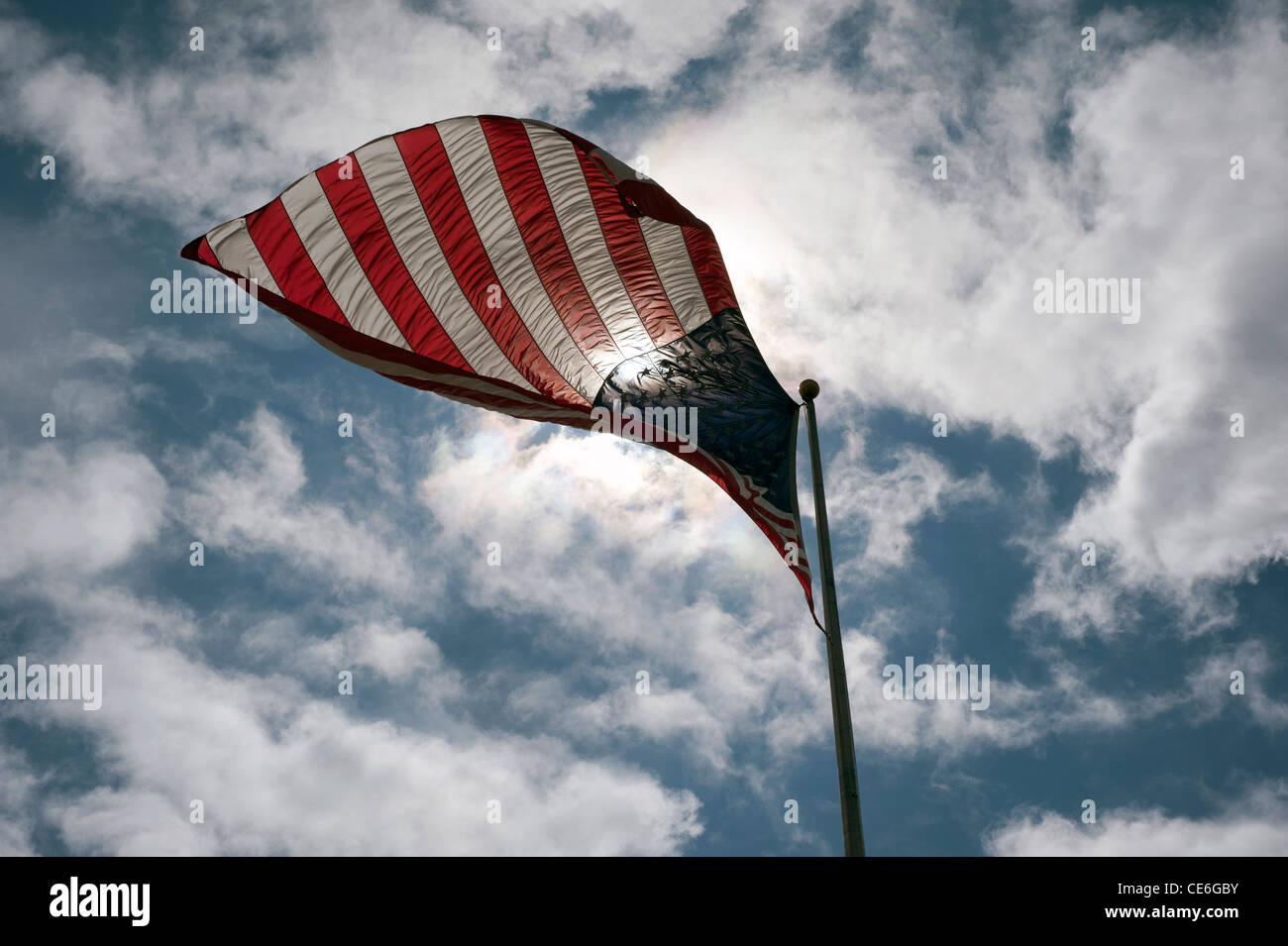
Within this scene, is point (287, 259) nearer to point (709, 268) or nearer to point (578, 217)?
point (578, 217)

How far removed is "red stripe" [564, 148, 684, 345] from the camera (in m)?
11.7

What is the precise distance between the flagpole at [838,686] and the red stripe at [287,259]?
600cm

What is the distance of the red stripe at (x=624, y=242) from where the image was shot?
1167 centimetres

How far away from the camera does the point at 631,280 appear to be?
38.4ft

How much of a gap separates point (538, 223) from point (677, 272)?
190 cm

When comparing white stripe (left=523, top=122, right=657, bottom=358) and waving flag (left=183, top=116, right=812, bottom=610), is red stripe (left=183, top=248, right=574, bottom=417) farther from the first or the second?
white stripe (left=523, top=122, right=657, bottom=358)

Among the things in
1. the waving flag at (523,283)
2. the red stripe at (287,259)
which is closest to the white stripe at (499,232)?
the waving flag at (523,283)

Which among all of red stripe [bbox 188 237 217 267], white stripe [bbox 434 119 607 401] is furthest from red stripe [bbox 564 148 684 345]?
red stripe [bbox 188 237 217 267]

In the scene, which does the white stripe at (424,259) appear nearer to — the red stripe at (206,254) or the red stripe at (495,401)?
the red stripe at (495,401)
